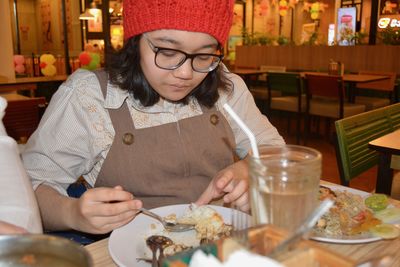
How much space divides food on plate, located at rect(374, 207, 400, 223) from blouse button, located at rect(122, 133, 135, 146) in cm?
78

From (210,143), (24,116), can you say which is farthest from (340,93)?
(210,143)

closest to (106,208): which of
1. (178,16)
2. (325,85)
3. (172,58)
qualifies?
(172,58)

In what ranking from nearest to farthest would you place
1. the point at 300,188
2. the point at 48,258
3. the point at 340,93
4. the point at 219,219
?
the point at 48,258 → the point at 300,188 → the point at 219,219 → the point at 340,93

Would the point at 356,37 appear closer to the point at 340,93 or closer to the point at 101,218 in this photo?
the point at 340,93

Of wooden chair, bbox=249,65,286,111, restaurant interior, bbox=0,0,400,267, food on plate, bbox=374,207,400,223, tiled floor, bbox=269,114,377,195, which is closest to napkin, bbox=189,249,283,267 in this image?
restaurant interior, bbox=0,0,400,267

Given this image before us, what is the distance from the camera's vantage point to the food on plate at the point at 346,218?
0.99 m

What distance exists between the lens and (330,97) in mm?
5605

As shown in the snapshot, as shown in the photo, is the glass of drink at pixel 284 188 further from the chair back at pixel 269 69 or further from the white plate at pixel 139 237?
the chair back at pixel 269 69

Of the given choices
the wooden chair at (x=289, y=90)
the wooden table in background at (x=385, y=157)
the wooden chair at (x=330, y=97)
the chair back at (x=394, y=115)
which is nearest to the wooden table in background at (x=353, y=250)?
the wooden table in background at (x=385, y=157)

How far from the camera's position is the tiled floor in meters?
4.25

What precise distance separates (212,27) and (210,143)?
1.43 ft

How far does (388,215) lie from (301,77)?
205 inches

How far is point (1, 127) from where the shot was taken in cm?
104

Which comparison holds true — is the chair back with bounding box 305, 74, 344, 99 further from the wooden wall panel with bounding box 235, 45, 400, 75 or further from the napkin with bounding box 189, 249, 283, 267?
the napkin with bounding box 189, 249, 283, 267
